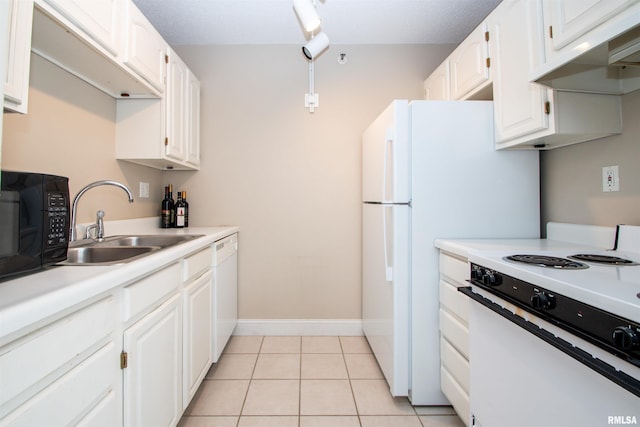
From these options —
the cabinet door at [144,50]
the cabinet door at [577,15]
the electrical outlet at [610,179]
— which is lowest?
the electrical outlet at [610,179]

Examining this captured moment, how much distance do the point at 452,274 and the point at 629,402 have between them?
0.83m

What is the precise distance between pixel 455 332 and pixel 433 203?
644 mm

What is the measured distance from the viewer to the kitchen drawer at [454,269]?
1.31 m

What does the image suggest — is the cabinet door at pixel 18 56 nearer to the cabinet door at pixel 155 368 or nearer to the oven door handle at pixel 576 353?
the cabinet door at pixel 155 368

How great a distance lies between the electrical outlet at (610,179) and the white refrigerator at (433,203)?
0.87 ft

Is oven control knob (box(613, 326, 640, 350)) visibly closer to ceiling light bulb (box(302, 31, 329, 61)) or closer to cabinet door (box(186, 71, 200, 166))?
ceiling light bulb (box(302, 31, 329, 61))

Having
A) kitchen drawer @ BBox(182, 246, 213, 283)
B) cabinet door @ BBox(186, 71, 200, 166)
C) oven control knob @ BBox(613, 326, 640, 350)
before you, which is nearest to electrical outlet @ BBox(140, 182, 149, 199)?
cabinet door @ BBox(186, 71, 200, 166)

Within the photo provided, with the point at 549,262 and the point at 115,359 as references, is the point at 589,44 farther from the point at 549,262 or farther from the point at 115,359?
the point at 115,359

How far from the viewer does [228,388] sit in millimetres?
1752

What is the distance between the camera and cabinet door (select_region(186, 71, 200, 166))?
2244 mm

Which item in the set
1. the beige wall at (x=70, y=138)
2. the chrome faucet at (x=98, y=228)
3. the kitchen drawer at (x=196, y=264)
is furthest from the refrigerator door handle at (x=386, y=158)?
the beige wall at (x=70, y=138)

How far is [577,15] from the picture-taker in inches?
43.3

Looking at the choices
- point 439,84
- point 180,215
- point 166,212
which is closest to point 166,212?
point 166,212

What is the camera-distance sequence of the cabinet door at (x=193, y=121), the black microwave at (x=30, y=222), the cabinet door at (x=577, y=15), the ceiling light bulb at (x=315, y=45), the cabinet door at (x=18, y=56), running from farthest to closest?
the cabinet door at (x=193, y=121) → the ceiling light bulb at (x=315, y=45) → the cabinet door at (x=577, y=15) → the cabinet door at (x=18, y=56) → the black microwave at (x=30, y=222)
